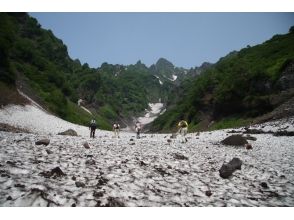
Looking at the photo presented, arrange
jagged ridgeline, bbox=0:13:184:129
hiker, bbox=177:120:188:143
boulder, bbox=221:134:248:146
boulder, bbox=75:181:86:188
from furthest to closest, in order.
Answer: jagged ridgeline, bbox=0:13:184:129
hiker, bbox=177:120:188:143
boulder, bbox=221:134:248:146
boulder, bbox=75:181:86:188

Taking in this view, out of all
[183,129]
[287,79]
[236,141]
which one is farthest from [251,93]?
[236,141]

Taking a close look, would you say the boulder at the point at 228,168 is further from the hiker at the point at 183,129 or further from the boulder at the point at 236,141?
the hiker at the point at 183,129

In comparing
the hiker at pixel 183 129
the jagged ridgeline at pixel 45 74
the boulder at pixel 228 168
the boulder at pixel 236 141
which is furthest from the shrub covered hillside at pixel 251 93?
the boulder at pixel 228 168

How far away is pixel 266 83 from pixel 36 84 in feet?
211

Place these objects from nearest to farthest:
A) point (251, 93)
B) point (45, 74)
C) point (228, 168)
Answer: point (228, 168) → point (251, 93) → point (45, 74)

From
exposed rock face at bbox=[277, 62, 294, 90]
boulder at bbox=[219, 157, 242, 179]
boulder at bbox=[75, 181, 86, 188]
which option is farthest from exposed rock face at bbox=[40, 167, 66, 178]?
exposed rock face at bbox=[277, 62, 294, 90]

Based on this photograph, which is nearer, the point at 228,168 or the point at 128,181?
the point at 128,181

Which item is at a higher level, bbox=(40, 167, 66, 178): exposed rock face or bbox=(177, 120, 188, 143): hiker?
bbox=(177, 120, 188, 143): hiker

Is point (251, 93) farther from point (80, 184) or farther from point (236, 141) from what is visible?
point (80, 184)

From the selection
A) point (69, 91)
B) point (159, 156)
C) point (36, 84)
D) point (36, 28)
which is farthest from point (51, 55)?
point (159, 156)

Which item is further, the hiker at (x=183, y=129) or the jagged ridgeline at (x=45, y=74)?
the jagged ridgeline at (x=45, y=74)

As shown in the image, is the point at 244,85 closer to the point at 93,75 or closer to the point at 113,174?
the point at 113,174

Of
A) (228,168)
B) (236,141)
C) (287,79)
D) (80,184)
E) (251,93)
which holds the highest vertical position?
(287,79)

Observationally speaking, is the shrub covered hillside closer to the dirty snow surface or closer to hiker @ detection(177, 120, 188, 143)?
hiker @ detection(177, 120, 188, 143)
